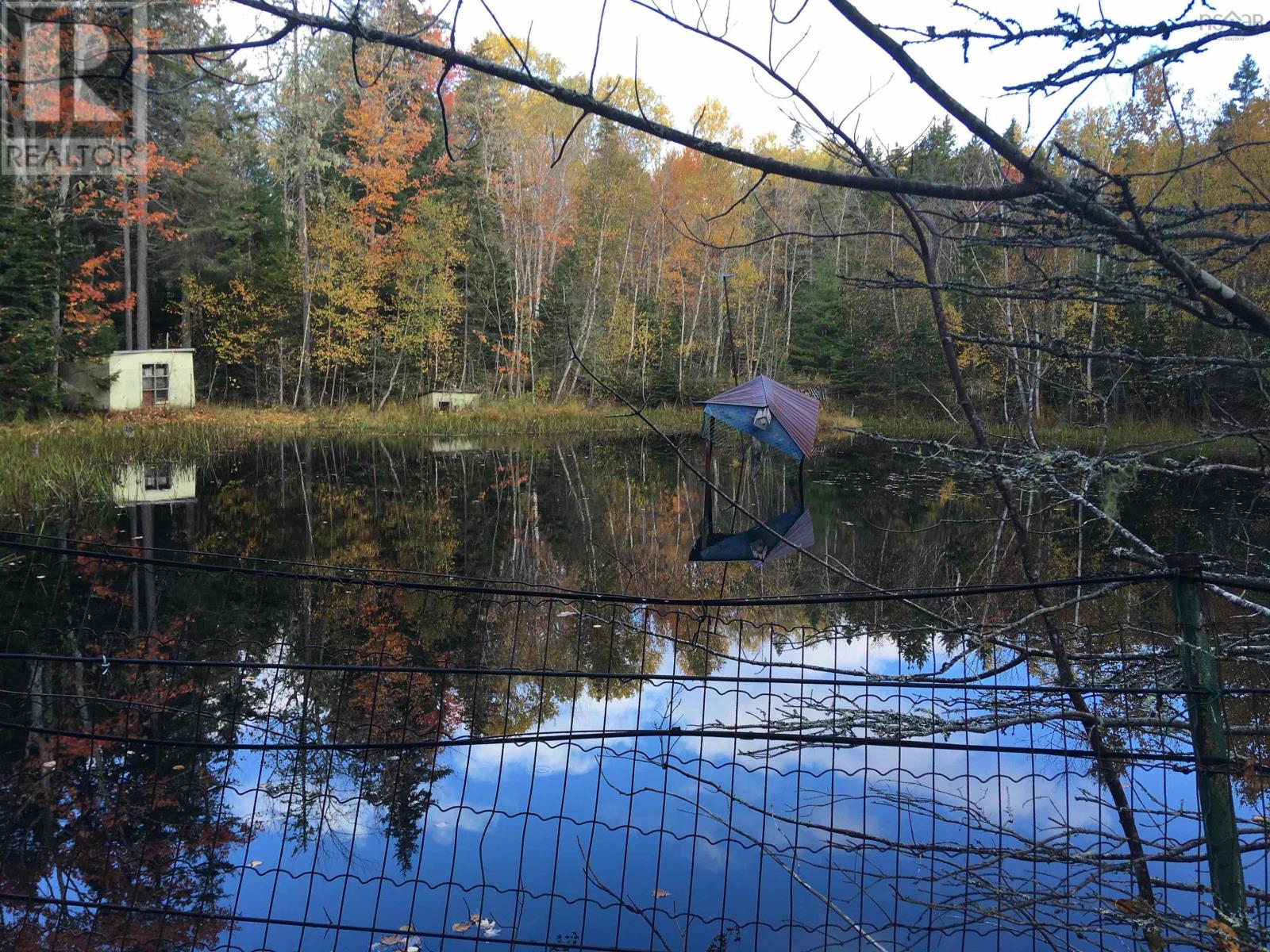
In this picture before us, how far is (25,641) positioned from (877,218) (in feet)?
98.1

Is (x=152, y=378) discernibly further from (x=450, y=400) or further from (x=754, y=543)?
(x=754, y=543)

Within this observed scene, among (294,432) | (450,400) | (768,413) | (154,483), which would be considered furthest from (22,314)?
(768,413)

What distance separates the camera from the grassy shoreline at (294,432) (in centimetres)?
944

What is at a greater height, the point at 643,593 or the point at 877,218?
the point at 877,218

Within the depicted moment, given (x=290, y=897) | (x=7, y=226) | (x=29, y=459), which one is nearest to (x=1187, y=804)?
(x=290, y=897)

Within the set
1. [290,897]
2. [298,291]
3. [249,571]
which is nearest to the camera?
[249,571]

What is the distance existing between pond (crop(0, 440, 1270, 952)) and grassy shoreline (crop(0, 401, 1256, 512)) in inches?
51.9

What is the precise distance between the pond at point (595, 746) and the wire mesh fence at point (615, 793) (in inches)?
0.8

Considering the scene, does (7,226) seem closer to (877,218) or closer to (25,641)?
(25,641)

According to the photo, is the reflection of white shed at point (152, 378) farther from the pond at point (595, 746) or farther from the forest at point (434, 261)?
the pond at point (595, 746)

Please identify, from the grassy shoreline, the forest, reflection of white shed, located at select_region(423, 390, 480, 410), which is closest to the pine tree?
the forest

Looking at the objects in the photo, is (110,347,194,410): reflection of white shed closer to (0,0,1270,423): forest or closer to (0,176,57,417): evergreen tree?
(0,0,1270,423): forest

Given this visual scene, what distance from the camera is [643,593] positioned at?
19.5 ft

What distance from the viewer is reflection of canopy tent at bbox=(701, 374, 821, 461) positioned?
36.1ft
